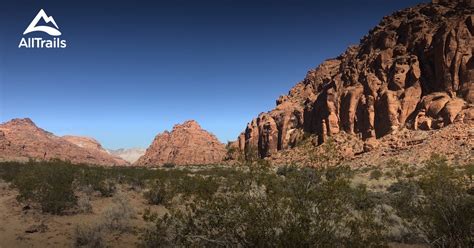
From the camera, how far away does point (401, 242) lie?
45.8 feet

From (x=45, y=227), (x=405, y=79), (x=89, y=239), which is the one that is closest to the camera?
(x=89, y=239)

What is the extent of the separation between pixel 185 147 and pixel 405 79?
3161 inches

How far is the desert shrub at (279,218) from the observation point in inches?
304

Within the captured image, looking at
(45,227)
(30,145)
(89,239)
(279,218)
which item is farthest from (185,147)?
(279,218)

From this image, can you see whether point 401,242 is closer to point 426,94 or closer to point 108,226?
point 108,226

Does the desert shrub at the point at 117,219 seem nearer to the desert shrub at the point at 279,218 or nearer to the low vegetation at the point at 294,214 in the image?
the low vegetation at the point at 294,214

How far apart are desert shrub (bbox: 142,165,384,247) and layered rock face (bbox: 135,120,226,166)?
107032 mm

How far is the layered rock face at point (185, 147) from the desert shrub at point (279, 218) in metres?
107

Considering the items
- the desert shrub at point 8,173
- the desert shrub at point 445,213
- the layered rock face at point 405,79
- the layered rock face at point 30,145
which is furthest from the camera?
the layered rock face at point 30,145

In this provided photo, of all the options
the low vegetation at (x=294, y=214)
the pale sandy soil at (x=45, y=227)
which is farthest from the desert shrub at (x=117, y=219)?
the low vegetation at (x=294, y=214)

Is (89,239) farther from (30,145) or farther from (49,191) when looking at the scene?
(30,145)

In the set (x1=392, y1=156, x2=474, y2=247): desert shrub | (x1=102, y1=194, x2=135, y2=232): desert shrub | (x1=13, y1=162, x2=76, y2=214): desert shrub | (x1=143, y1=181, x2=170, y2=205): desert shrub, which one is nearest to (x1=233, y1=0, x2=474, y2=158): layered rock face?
(x1=143, y1=181, x2=170, y2=205): desert shrub

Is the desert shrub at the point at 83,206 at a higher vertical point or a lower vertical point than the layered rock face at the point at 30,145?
lower

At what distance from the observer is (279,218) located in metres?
7.79
